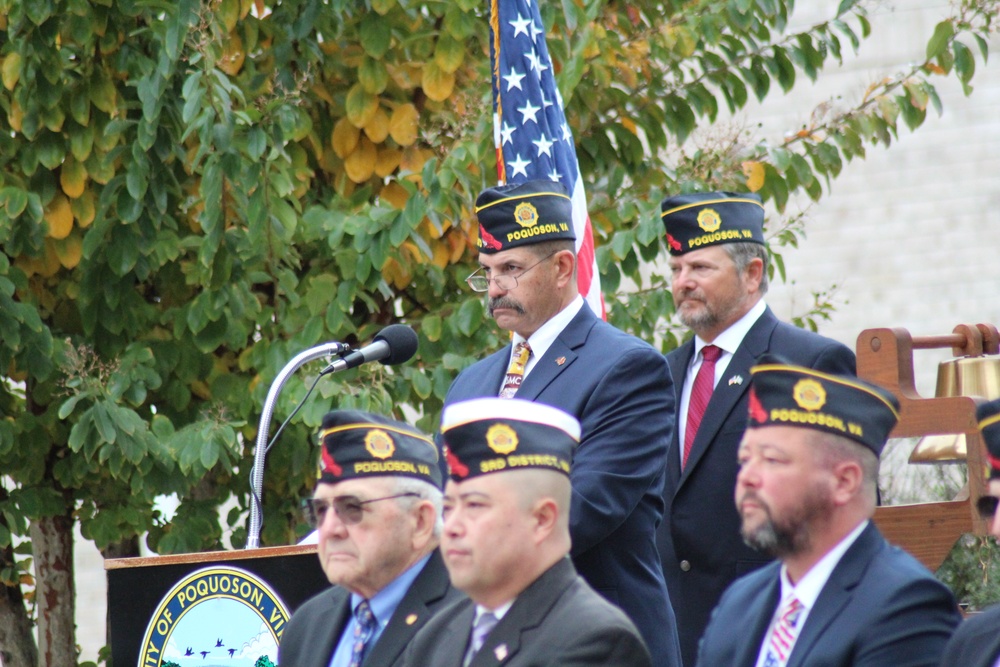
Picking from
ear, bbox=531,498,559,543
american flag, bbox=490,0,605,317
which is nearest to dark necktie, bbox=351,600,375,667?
ear, bbox=531,498,559,543

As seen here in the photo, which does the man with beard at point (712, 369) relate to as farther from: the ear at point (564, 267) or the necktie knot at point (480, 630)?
the necktie knot at point (480, 630)

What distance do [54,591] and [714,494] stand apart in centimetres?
385

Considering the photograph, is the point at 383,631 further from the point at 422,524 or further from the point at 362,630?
the point at 422,524

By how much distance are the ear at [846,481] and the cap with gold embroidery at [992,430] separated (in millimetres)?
250

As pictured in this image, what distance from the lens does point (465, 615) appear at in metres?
3.23

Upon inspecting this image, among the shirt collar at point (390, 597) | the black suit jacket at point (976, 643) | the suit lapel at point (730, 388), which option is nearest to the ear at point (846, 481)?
the black suit jacket at point (976, 643)

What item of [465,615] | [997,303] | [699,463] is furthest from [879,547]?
[997,303]

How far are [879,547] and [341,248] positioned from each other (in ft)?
11.8

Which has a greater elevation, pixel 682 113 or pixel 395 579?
pixel 682 113

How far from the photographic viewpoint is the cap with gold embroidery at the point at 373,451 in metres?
3.54

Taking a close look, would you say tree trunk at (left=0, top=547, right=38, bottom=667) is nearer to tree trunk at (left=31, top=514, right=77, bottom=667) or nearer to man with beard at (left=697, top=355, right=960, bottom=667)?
tree trunk at (left=31, top=514, right=77, bottom=667)

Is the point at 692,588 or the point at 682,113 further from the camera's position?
the point at 682,113

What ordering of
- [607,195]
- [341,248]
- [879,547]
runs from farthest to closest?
[607,195], [341,248], [879,547]

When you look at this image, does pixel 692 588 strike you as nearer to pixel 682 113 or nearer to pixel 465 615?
pixel 465 615
